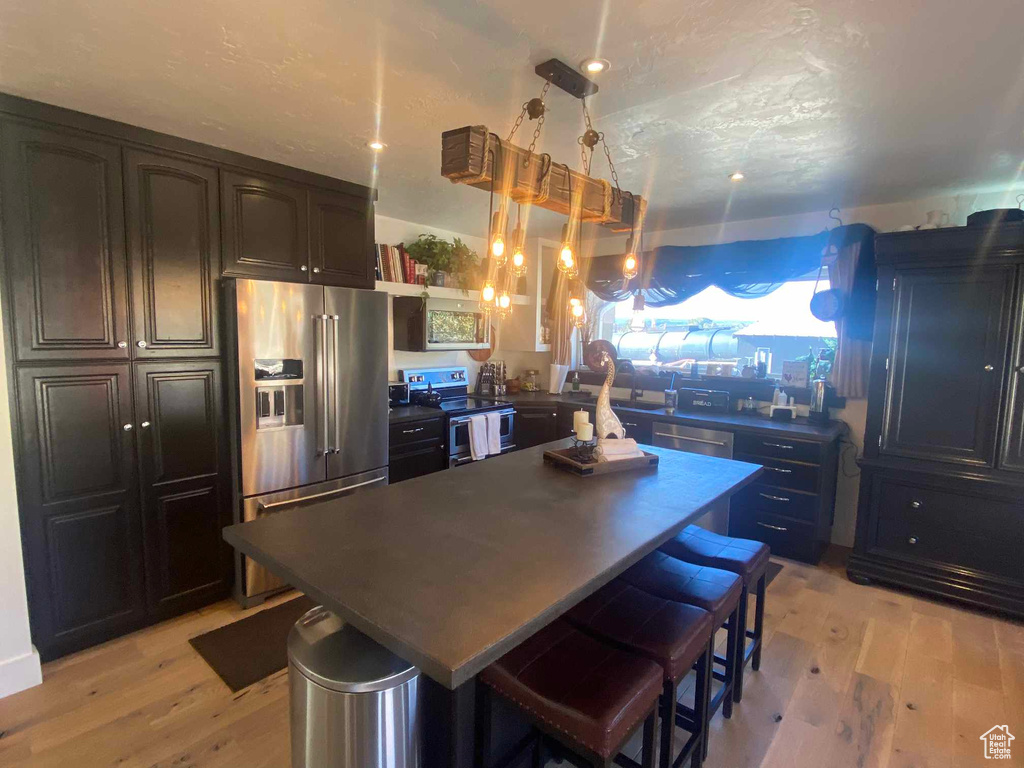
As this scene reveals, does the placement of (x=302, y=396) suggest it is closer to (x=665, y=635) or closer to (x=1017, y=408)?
(x=665, y=635)

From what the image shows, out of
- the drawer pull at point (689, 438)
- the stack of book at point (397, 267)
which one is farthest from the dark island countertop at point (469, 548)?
the stack of book at point (397, 267)

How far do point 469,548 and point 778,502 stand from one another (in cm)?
283

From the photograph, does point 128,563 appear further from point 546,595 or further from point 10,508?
point 546,595

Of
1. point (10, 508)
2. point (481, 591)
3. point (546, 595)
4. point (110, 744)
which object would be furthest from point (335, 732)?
point (10, 508)

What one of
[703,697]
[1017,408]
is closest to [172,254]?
[703,697]

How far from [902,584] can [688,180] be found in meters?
2.75

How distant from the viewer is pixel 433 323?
13.5 feet

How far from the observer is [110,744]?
6.38 feet

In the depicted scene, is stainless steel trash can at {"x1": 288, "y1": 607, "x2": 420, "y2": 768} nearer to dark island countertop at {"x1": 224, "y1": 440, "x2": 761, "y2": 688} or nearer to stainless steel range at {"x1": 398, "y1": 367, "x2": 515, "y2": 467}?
dark island countertop at {"x1": 224, "y1": 440, "x2": 761, "y2": 688}

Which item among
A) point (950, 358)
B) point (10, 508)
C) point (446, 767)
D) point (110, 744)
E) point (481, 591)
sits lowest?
point (110, 744)

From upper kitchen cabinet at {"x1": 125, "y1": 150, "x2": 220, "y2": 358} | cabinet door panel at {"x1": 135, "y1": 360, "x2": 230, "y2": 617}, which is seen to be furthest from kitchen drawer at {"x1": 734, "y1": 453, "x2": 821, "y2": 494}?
upper kitchen cabinet at {"x1": 125, "y1": 150, "x2": 220, "y2": 358}

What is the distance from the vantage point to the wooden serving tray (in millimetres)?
2262

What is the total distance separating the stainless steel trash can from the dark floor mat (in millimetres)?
984

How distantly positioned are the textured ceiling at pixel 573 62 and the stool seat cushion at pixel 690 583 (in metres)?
1.80
